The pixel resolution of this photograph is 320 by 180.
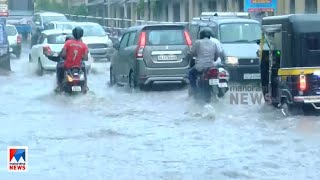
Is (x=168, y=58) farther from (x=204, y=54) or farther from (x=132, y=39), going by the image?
(x=204, y=54)

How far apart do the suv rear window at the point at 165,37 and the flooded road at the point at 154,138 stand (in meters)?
1.89

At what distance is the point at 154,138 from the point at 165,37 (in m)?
10.3

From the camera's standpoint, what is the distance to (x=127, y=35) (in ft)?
91.2

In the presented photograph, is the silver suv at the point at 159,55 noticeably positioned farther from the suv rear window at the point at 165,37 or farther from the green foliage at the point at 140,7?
the green foliage at the point at 140,7

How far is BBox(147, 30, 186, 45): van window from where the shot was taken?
2591 centimetres

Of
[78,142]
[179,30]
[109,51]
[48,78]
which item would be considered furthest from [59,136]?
[109,51]

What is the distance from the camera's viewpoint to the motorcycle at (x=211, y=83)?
19938 millimetres

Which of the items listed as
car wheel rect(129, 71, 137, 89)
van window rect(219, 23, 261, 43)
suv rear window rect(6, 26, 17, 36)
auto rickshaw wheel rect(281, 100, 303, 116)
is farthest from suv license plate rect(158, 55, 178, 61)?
suv rear window rect(6, 26, 17, 36)

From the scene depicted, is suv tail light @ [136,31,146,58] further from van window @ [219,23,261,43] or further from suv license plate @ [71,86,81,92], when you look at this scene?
suv license plate @ [71,86,81,92]

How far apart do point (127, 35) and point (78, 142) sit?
12.7 m

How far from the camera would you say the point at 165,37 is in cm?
2598

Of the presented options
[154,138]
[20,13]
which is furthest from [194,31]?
[20,13]

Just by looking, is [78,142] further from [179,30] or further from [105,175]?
[179,30]

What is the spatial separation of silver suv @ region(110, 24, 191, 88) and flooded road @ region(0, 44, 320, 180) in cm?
120
